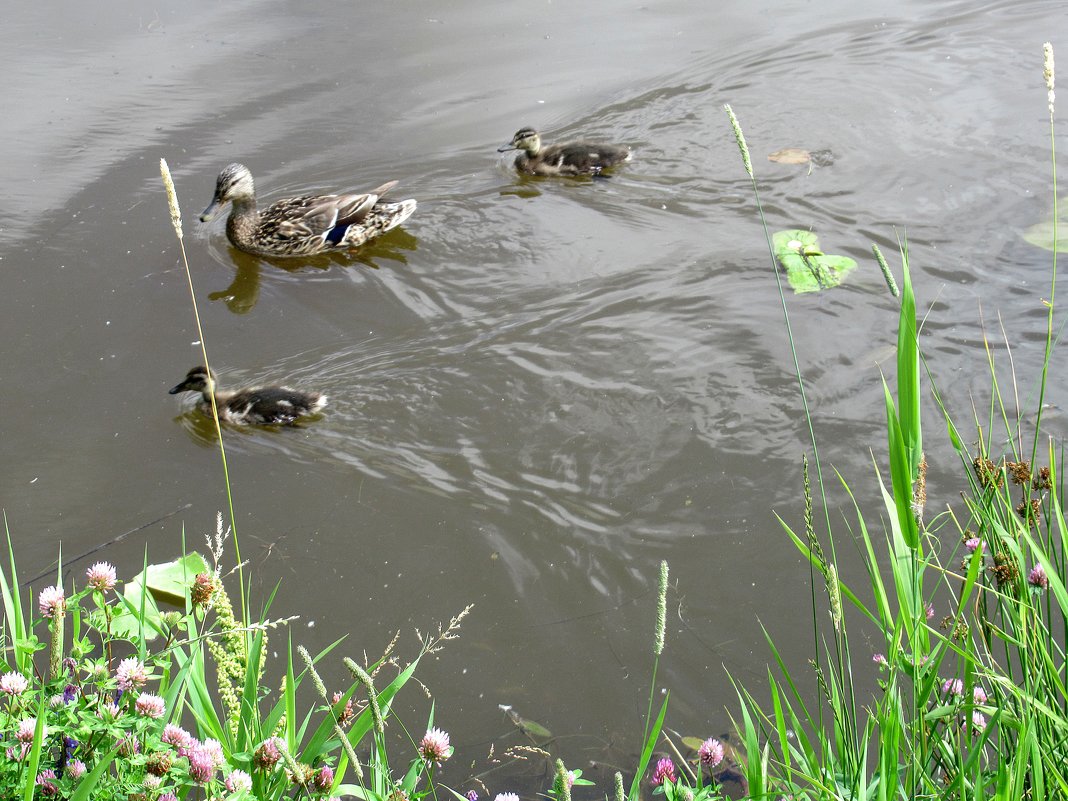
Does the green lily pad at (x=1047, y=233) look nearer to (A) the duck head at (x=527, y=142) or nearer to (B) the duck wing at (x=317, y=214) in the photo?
(A) the duck head at (x=527, y=142)

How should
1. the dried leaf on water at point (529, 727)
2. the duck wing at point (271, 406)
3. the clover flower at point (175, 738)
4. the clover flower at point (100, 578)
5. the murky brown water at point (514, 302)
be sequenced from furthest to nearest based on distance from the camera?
1. the duck wing at point (271, 406)
2. the murky brown water at point (514, 302)
3. the dried leaf on water at point (529, 727)
4. the clover flower at point (100, 578)
5. the clover flower at point (175, 738)

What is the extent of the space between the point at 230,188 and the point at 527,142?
1825 mm

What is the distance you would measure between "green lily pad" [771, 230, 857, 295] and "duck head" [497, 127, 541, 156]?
5.39ft

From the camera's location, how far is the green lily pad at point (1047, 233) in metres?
5.57

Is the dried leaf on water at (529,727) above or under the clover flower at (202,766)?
under

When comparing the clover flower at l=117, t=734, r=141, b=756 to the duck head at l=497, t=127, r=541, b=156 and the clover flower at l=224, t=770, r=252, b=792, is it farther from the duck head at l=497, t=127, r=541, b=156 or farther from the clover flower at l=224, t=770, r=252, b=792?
the duck head at l=497, t=127, r=541, b=156

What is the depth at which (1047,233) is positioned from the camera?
18.6 feet

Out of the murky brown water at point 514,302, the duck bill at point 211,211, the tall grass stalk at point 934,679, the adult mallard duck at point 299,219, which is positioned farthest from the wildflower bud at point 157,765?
the duck bill at point 211,211

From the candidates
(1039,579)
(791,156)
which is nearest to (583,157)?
(791,156)

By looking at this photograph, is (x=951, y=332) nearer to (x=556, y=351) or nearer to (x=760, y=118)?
(x=556, y=351)

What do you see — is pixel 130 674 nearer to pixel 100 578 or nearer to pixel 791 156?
pixel 100 578

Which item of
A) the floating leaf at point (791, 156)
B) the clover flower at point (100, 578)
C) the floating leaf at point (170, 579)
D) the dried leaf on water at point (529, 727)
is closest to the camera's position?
the clover flower at point (100, 578)

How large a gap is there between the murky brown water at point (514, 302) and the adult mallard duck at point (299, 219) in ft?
0.52

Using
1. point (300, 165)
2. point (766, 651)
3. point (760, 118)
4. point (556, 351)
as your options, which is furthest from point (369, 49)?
point (766, 651)
